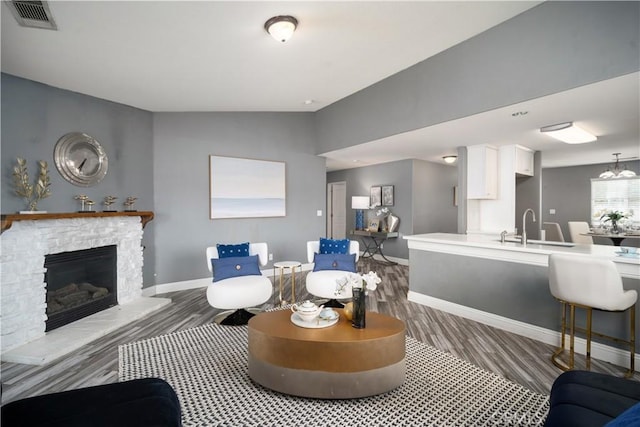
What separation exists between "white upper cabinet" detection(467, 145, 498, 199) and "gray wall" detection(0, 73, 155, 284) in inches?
190

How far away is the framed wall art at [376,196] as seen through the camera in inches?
301

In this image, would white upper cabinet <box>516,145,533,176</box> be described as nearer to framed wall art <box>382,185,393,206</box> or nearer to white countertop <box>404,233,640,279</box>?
white countertop <box>404,233,640,279</box>

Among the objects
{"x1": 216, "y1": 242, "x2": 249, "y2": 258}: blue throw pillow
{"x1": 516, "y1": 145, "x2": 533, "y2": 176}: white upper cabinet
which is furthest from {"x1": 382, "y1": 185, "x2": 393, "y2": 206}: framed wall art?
{"x1": 216, "y1": 242, "x2": 249, "y2": 258}: blue throw pillow

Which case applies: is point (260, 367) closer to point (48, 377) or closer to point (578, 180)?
point (48, 377)

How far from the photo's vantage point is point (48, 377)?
2398 millimetres

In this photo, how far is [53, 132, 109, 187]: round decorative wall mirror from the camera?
11.8 ft

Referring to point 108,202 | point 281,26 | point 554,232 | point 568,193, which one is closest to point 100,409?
point 281,26

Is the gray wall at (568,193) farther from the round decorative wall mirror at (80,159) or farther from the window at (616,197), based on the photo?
the round decorative wall mirror at (80,159)

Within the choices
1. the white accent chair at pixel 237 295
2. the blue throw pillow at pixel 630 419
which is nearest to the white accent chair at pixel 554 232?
the white accent chair at pixel 237 295

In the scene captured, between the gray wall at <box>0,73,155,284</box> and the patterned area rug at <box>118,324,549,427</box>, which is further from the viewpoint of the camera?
the gray wall at <box>0,73,155,284</box>

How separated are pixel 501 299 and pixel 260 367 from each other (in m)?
2.69

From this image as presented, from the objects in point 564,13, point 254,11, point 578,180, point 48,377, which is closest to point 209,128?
point 254,11

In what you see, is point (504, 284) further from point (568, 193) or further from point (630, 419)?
point (568, 193)

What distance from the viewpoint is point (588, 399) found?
4.43ft
